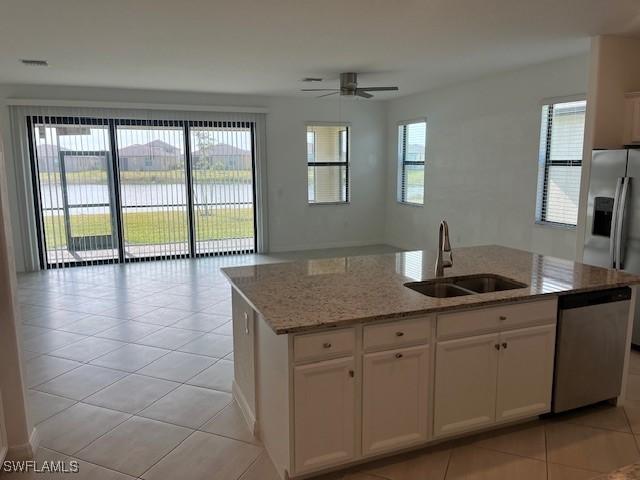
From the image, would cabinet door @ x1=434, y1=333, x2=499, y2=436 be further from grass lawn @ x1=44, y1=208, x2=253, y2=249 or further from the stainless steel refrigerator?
grass lawn @ x1=44, y1=208, x2=253, y2=249

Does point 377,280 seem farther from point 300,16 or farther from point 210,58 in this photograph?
point 210,58

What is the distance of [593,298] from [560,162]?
297cm

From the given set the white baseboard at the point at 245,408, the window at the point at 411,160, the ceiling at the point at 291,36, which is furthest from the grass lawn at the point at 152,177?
the white baseboard at the point at 245,408

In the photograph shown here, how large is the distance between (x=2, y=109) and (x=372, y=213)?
19.2ft

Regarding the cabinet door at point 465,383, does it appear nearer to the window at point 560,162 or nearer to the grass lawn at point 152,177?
the window at point 560,162

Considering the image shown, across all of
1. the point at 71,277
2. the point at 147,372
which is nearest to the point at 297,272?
the point at 147,372

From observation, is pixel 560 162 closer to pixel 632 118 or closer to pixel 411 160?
pixel 632 118

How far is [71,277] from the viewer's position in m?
6.42

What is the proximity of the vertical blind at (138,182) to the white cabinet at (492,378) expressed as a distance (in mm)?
5853

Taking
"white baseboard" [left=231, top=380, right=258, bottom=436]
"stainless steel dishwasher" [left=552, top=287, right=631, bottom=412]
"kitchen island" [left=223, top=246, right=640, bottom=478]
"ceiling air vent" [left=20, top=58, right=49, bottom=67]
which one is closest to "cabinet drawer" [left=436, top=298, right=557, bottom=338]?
"kitchen island" [left=223, top=246, right=640, bottom=478]

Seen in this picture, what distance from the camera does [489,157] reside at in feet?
20.2

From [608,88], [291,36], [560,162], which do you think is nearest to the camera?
[291,36]

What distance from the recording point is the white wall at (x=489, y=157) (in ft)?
17.5
